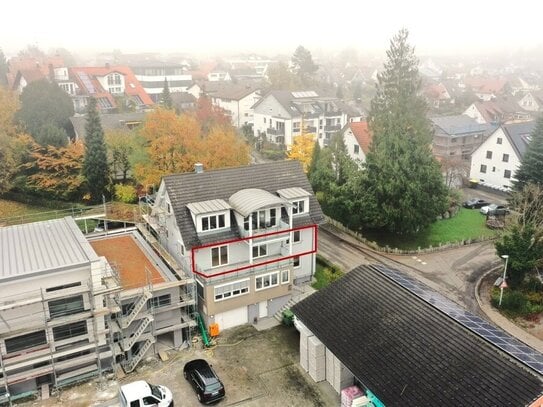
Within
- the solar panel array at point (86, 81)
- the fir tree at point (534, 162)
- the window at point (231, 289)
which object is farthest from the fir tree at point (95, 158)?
the fir tree at point (534, 162)

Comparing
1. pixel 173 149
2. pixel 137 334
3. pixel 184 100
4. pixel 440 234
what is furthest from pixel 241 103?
pixel 137 334

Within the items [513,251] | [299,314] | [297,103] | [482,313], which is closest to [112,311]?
[299,314]

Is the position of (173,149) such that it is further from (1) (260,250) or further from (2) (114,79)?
(2) (114,79)

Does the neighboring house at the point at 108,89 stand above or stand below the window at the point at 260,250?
above

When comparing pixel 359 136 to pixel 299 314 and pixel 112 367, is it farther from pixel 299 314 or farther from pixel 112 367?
pixel 112 367

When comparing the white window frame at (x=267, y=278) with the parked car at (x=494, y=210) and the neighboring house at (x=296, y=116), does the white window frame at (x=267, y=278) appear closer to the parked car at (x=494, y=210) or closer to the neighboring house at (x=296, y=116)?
the parked car at (x=494, y=210)

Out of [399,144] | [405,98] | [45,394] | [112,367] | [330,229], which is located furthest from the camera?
[405,98]
